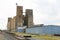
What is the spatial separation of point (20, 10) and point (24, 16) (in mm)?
3926

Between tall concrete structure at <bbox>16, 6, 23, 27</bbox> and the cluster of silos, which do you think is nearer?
the cluster of silos

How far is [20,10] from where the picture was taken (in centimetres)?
5941

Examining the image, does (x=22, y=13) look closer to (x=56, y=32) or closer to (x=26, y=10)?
(x=26, y=10)

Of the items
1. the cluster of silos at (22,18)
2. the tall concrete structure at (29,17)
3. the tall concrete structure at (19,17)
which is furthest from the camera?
the tall concrete structure at (19,17)

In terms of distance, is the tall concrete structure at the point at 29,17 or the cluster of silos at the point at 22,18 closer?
the tall concrete structure at the point at 29,17

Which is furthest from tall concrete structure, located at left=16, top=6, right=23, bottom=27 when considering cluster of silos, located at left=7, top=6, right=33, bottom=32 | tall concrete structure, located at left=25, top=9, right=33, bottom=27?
tall concrete structure, located at left=25, top=9, right=33, bottom=27

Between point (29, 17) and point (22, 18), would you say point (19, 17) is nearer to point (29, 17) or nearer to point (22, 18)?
point (22, 18)

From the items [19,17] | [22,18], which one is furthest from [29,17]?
[19,17]

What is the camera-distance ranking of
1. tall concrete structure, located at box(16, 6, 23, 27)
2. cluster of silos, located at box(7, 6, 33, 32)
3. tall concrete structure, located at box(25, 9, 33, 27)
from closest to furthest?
tall concrete structure, located at box(25, 9, 33, 27)
cluster of silos, located at box(7, 6, 33, 32)
tall concrete structure, located at box(16, 6, 23, 27)

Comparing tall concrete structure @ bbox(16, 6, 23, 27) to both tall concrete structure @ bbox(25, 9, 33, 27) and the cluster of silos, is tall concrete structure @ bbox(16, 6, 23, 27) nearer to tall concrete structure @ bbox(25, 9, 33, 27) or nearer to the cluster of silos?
the cluster of silos

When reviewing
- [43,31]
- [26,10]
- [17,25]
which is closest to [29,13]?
[26,10]

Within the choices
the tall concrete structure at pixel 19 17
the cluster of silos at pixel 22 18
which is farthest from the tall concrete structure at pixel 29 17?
the tall concrete structure at pixel 19 17

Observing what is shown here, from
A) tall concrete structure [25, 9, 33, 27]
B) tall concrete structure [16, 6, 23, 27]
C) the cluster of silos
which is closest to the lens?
tall concrete structure [25, 9, 33, 27]

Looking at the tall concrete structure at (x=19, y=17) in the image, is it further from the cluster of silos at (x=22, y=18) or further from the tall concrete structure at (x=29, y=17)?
the tall concrete structure at (x=29, y=17)
